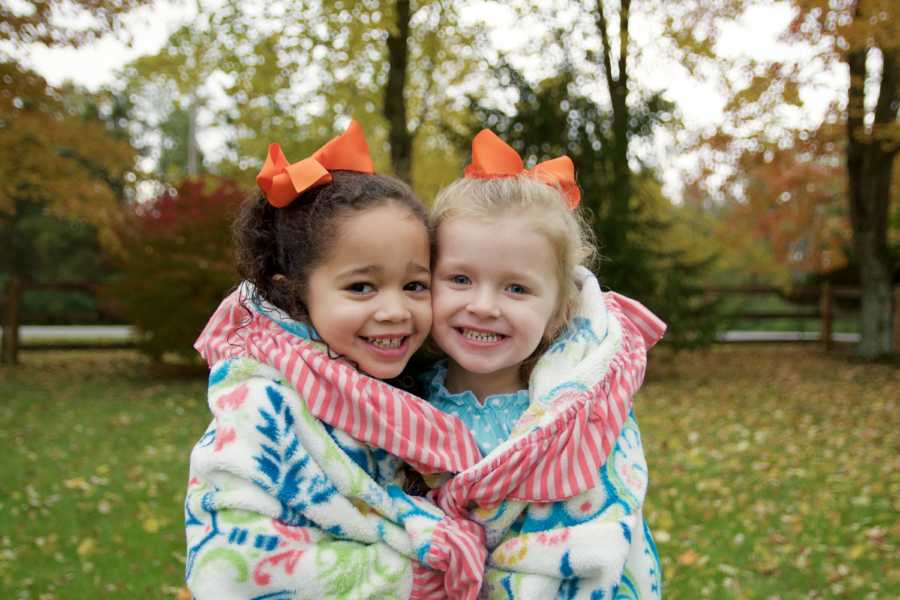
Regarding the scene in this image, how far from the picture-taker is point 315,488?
172cm

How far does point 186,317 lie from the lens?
448 inches

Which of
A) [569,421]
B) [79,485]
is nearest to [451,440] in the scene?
[569,421]

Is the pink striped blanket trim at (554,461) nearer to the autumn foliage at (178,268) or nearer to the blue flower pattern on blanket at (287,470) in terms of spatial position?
the blue flower pattern on blanket at (287,470)

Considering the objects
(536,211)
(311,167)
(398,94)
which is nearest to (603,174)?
(398,94)

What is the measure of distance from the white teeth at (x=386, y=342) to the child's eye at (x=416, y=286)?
12 cm

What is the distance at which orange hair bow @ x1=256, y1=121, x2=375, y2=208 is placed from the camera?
1.96 meters

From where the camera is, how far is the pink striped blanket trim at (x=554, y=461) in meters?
1.78

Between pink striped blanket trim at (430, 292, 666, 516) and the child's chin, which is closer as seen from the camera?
pink striped blanket trim at (430, 292, 666, 516)

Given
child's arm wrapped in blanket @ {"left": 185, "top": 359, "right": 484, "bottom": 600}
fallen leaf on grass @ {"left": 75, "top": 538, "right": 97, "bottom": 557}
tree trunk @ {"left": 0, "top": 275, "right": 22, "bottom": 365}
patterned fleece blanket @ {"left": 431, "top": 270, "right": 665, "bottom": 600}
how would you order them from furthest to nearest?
1. tree trunk @ {"left": 0, "top": 275, "right": 22, "bottom": 365}
2. fallen leaf on grass @ {"left": 75, "top": 538, "right": 97, "bottom": 557}
3. patterned fleece blanket @ {"left": 431, "top": 270, "right": 665, "bottom": 600}
4. child's arm wrapped in blanket @ {"left": 185, "top": 359, "right": 484, "bottom": 600}

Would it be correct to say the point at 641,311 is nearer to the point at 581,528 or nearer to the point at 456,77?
the point at 581,528

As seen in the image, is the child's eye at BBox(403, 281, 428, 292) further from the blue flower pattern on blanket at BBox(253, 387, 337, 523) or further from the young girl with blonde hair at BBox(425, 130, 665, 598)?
the blue flower pattern on blanket at BBox(253, 387, 337, 523)

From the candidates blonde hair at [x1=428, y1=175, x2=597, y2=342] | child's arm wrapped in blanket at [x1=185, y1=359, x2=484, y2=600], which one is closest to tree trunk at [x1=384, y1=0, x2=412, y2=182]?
blonde hair at [x1=428, y1=175, x2=597, y2=342]

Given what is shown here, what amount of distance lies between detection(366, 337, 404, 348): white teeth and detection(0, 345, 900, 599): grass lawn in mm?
3059

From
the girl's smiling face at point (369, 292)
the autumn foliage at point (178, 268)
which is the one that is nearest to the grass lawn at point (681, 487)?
the autumn foliage at point (178, 268)
